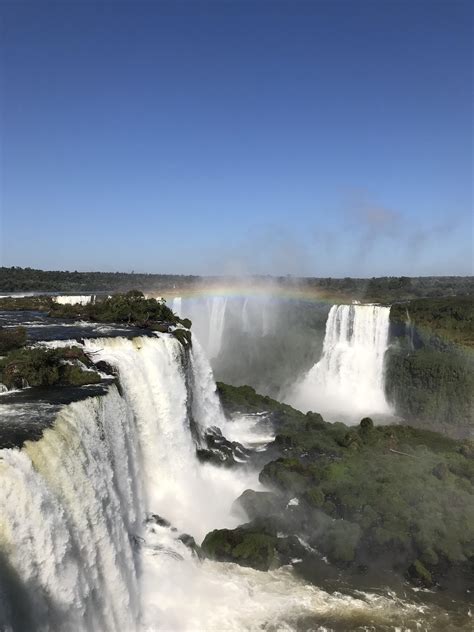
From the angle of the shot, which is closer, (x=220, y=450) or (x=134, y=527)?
(x=134, y=527)

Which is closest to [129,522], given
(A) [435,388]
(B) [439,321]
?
(A) [435,388]

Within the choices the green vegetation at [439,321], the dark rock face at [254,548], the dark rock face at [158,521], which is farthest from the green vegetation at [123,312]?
the green vegetation at [439,321]

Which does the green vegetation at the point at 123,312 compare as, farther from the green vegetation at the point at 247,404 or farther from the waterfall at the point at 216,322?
the waterfall at the point at 216,322

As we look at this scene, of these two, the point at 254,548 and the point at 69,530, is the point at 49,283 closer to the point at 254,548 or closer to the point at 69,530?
the point at 254,548

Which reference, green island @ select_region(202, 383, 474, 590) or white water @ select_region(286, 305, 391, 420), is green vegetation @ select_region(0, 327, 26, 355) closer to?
green island @ select_region(202, 383, 474, 590)

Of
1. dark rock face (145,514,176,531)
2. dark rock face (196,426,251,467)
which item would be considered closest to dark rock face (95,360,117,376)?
dark rock face (145,514,176,531)

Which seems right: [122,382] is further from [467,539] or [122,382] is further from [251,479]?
[467,539]
